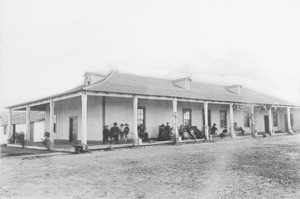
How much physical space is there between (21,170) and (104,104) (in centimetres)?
859

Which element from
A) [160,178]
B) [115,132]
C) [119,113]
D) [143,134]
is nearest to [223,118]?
[143,134]

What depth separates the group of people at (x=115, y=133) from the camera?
15.8m

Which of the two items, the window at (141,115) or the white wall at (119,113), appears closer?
the white wall at (119,113)

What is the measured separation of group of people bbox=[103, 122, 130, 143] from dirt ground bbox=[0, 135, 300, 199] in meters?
6.60

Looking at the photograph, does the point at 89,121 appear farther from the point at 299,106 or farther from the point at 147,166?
the point at 299,106

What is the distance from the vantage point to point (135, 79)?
2036 centimetres

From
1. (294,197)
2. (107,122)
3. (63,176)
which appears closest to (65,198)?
(63,176)

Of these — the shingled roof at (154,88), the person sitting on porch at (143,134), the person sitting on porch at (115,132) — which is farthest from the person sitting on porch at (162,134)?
the person sitting on porch at (115,132)

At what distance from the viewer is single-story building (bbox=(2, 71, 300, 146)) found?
15211 mm

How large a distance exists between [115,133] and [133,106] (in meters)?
1.71

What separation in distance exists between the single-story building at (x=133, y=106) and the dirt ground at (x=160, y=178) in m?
5.25

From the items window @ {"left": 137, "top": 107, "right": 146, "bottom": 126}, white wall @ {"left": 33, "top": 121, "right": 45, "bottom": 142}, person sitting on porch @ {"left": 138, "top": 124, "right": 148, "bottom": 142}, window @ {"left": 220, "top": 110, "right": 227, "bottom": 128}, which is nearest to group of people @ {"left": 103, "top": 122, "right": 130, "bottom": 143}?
person sitting on porch @ {"left": 138, "top": 124, "right": 148, "bottom": 142}

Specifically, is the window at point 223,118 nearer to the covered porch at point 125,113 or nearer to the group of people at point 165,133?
the covered porch at point 125,113

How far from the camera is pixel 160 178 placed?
6.61m
